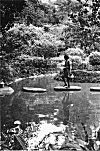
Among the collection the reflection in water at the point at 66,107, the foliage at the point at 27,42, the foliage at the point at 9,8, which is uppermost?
the foliage at the point at 9,8

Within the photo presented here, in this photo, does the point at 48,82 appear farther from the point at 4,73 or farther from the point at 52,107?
the point at 52,107

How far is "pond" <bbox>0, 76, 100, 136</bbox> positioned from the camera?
9039 millimetres

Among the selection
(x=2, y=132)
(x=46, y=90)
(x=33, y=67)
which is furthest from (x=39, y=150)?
(x=33, y=67)

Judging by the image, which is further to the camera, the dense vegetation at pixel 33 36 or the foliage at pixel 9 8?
the dense vegetation at pixel 33 36

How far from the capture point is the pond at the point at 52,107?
9039 millimetres

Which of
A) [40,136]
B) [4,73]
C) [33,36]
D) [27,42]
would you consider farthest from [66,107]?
[33,36]

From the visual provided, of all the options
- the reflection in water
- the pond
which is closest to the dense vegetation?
Answer: the pond

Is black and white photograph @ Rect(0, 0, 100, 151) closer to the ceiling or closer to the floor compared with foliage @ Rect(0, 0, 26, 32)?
closer to the floor

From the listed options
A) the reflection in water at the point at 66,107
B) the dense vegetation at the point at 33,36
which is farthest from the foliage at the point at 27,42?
the reflection in water at the point at 66,107

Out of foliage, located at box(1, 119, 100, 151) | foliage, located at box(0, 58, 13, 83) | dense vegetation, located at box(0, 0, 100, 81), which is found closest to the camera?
foliage, located at box(1, 119, 100, 151)

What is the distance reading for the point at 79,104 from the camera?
37.5 ft

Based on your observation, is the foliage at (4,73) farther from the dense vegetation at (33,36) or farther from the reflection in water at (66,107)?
the reflection in water at (66,107)

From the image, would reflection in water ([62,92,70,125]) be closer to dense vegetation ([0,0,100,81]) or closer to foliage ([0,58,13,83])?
foliage ([0,58,13,83])

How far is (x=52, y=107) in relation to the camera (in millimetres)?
10977
